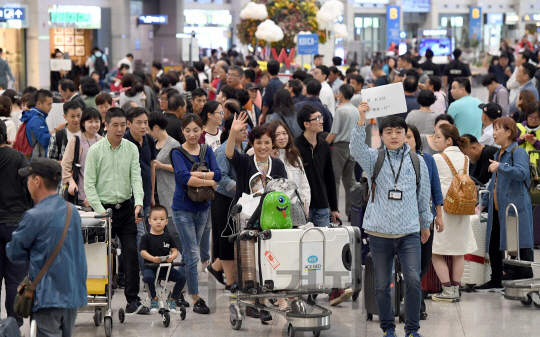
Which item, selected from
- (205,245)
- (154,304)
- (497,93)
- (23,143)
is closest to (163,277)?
(154,304)

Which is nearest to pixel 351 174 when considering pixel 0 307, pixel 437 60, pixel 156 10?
pixel 0 307

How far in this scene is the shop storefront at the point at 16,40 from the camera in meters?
20.1

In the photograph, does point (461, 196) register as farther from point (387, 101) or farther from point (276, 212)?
point (276, 212)

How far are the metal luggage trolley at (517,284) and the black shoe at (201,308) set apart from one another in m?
2.61

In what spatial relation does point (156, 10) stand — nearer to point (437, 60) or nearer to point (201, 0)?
point (201, 0)

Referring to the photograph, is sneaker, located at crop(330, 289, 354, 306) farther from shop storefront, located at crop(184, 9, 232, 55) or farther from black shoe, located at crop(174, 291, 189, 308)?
shop storefront, located at crop(184, 9, 232, 55)

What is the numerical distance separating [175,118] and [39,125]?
4.62ft

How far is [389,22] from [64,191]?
106 ft

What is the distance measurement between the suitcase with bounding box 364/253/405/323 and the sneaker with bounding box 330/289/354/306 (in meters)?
0.16

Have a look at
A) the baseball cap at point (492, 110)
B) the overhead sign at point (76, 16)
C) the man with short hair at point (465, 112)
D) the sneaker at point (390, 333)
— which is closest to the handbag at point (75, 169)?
the sneaker at point (390, 333)

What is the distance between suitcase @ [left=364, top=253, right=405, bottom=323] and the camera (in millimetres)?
5781

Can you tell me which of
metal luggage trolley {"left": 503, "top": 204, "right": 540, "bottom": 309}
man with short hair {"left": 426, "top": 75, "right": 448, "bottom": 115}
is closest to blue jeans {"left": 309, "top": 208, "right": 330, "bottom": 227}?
metal luggage trolley {"left": 503, "top": 204, "right": 540, "bottom": 309}

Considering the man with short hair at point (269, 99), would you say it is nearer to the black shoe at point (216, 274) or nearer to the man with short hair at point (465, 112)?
the man with short hair at point (465, 112)

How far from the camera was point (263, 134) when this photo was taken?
18.7 ft
